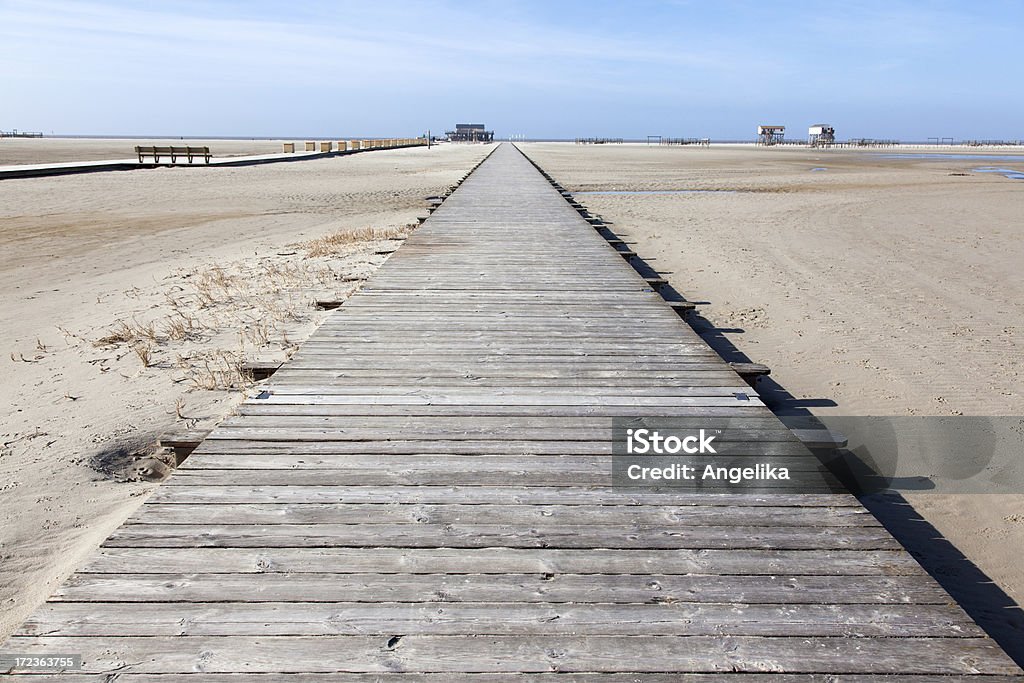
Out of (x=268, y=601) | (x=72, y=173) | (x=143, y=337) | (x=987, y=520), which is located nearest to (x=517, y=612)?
(x=268, y=601)

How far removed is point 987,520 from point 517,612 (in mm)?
3136

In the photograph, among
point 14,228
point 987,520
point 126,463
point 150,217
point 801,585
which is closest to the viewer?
point 801,585

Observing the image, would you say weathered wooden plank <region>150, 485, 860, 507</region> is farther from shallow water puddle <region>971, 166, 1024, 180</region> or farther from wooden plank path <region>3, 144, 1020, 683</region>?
shallow water puddle <region>971, 166, 1024, 180</region>

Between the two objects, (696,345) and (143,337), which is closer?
(696,345)

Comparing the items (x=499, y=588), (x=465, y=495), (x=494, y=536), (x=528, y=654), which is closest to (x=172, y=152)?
(x=465, y=495)

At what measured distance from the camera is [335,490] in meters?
2.84

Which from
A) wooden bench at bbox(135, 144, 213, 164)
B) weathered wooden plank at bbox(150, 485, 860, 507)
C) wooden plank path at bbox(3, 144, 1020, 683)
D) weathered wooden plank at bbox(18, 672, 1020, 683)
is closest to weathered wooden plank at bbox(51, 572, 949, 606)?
wooden plank path at bbox(3, 144, 1020, 683)

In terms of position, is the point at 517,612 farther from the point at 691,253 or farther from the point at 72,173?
the point at 72,173

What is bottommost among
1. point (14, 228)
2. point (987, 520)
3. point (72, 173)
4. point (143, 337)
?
point (987, 520)

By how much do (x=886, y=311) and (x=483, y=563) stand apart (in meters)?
7.43

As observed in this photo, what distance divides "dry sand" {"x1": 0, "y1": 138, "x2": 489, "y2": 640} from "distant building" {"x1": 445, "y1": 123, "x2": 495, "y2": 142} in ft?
362

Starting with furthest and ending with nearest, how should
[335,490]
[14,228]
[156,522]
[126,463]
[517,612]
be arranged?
[14,228] → [126,463] → [335,490] → [156,522] → [517,612]

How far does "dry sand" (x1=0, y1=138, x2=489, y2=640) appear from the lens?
3801mm

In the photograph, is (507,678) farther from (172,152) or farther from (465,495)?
(172,152)
